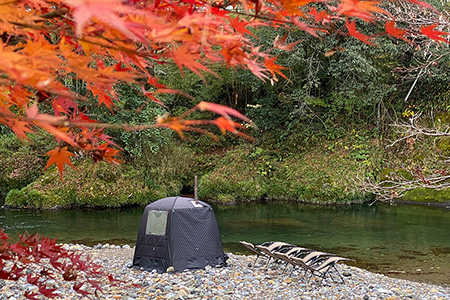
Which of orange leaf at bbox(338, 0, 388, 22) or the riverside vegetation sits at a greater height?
orange leaf at bbox(338, 0, 388, 22)

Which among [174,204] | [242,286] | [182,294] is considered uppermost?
[174,204]

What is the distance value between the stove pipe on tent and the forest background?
6.99 metres

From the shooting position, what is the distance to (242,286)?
20.0ft

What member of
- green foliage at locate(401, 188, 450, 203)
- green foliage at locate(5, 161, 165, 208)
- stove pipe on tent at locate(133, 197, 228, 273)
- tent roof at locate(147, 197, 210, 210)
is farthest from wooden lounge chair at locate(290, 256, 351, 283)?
green foliage at locate(5, 161, 165, 208)

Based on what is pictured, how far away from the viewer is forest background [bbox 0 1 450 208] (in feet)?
47.3

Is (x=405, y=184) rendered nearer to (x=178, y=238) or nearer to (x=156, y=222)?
(x=178, y=238)

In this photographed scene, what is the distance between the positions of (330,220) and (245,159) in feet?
20.0

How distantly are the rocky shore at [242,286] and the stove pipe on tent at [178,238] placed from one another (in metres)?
0.24

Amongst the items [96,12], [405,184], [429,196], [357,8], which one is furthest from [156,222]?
[429,196]

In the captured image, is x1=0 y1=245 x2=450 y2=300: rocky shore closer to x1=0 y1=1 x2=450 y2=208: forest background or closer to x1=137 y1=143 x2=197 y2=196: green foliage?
x1=0 y1=1 x2=450 y2=208: forest background

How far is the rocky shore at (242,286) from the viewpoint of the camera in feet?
18.2

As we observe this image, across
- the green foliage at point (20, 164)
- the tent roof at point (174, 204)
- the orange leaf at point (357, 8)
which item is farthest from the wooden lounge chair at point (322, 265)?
the green foliage at point (20, 164)

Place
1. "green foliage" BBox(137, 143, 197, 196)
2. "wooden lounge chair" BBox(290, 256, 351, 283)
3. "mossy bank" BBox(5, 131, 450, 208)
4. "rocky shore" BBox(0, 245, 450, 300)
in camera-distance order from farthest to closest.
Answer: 1. "green foliage" BBox(137, 143, 197, 196)
2. "mossy bank" BBox(5, 131, 450, 208)
3. "wooden lounge chair" BBox(290, 256, 351, 283)
4. "rocky shore" BBox(0, 245, 450, 300)

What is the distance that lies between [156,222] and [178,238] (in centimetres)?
50
